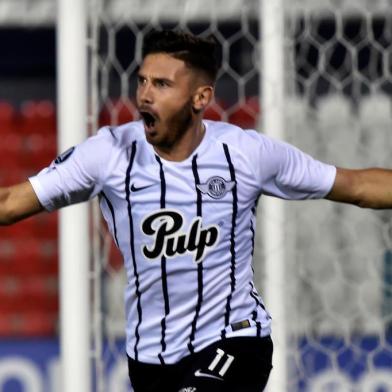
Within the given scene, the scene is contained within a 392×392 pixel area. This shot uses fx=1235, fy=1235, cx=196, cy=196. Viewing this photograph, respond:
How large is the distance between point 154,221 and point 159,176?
113 mm

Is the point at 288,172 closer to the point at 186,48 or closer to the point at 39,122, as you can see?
the point at 186,48

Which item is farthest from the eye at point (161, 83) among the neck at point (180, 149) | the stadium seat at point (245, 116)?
the stadium seat at point (245, 116)

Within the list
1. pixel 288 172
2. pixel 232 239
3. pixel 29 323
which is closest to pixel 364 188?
pixel 288 172

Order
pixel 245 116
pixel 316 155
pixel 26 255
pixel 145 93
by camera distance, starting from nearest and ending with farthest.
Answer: pixel 145 93, pixel 316 155, pixel 245 116, pixel 26 255

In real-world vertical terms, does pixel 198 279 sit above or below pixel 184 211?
below

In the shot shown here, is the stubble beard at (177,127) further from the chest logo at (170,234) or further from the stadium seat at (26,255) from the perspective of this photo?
the stadium seat at (26,255)

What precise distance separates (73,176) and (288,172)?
0.54 metres

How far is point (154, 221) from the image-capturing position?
120 inches

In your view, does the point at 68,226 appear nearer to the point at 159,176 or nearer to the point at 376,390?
the point at 159,176

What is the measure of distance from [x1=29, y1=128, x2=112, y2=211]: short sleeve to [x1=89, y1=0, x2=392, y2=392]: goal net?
1129mm

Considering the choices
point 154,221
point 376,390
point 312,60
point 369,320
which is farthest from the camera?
point 312,60

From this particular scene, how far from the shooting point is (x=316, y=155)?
571 cm

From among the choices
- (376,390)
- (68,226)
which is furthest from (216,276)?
(376,390)

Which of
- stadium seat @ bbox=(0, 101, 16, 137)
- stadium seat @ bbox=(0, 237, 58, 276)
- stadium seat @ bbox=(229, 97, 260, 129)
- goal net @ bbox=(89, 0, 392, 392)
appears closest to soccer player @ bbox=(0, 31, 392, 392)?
goal net @ bbox=(89, 0, 392, 392)
